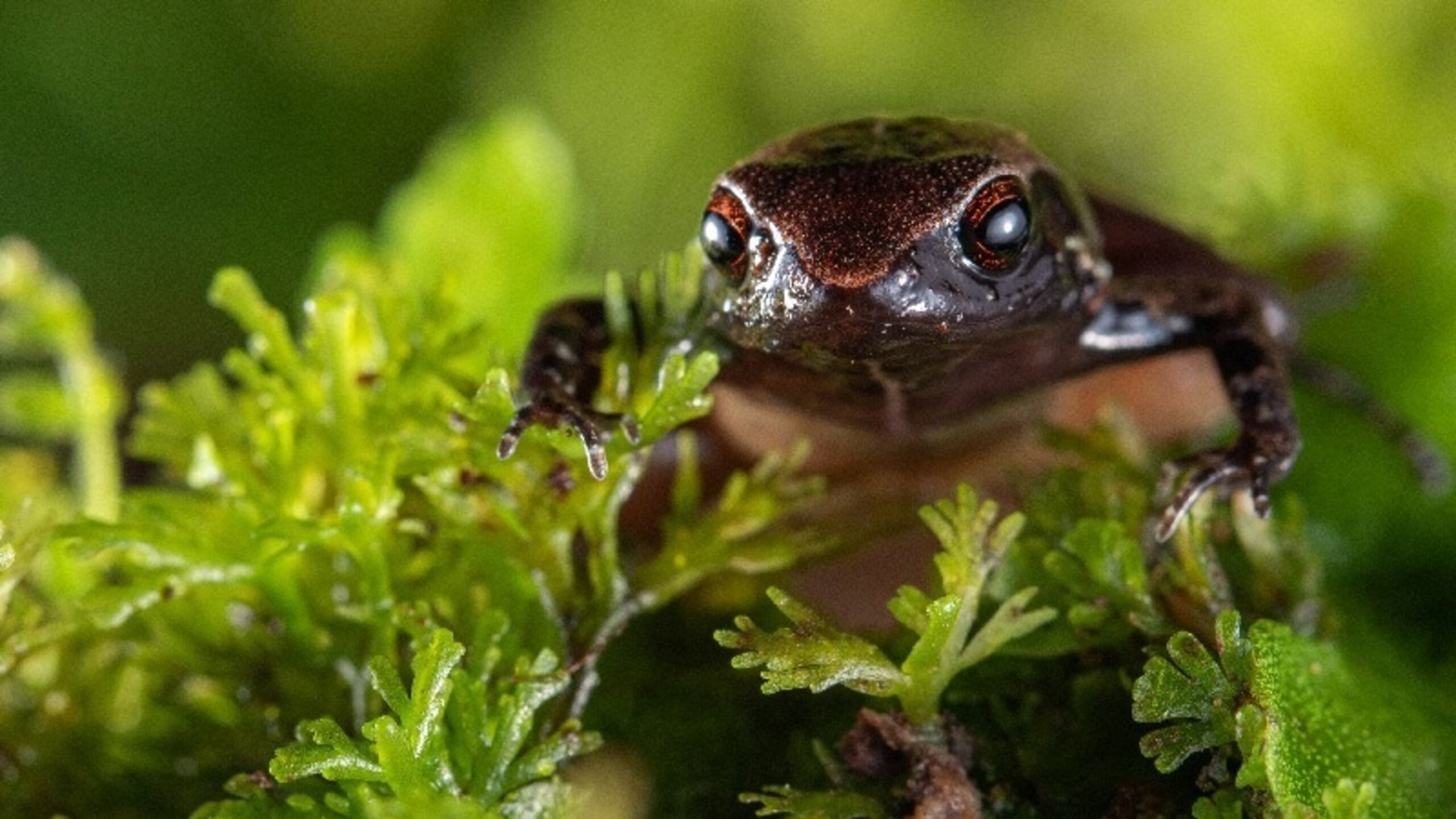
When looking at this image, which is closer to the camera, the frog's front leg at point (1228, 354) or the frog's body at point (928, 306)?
the frog's body at point (928, 306)

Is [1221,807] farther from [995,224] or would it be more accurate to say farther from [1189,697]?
[995,224]

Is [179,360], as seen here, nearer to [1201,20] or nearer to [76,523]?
[76,523]

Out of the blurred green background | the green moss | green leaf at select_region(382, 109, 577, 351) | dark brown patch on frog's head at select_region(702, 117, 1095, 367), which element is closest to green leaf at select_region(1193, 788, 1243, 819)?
the green moss

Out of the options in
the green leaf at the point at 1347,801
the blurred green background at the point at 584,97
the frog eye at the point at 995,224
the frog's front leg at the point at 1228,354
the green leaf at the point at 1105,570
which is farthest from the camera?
the blurred green background at the point at 584,97

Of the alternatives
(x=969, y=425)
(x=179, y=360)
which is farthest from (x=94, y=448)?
(x=179, y=360)

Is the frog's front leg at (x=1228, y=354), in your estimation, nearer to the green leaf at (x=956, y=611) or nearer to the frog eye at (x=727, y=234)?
the green leaf at (x=956, y=611)

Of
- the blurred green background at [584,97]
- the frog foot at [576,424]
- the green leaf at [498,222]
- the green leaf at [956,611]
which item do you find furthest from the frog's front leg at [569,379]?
the blurred green background at [584,97]

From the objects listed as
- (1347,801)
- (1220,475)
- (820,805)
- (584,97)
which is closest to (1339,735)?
(1347,801)
